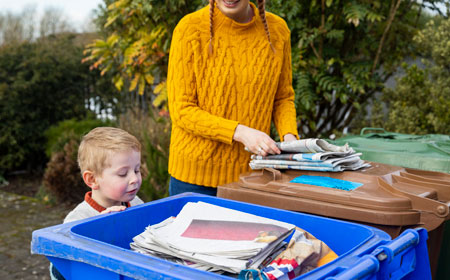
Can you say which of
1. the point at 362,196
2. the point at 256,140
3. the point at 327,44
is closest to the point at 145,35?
the point at 327,44

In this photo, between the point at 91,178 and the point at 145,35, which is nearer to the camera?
the point at 91,178

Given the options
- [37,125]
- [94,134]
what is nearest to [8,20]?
[37,125]

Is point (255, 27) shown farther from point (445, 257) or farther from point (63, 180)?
point (63, 180)

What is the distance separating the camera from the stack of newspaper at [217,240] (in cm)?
114

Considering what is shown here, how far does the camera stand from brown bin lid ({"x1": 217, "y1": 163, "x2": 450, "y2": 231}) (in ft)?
4.97

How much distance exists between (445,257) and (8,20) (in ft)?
41.8

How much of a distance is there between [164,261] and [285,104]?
1530mm

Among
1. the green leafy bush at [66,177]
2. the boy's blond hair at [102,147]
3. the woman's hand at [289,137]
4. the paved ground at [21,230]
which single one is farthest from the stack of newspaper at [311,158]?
the green leafy bush at [66,177]

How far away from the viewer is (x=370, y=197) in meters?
1.56

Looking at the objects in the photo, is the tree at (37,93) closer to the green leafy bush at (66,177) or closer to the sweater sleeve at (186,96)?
the green leafy bush at (66,177)

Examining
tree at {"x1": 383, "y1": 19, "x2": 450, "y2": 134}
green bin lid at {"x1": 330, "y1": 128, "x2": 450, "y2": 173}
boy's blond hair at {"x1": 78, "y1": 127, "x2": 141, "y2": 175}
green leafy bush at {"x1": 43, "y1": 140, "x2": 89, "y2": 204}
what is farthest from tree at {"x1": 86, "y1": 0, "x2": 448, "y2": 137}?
boy's blond hair at {"x1": 78, "y1": 127, "x2": 141, "y2": 175}

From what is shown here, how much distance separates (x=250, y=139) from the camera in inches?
78.7

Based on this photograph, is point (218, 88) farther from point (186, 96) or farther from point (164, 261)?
point (164, 261)

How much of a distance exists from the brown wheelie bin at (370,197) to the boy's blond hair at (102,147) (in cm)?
43
